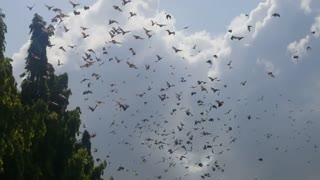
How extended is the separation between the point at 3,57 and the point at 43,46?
14.9 m

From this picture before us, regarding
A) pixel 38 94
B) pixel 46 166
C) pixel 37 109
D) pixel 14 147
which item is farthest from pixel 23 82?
pixel 14 147

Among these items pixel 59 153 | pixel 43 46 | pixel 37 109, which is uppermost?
pixel 43 46

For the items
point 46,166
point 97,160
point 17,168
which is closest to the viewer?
point 17,168

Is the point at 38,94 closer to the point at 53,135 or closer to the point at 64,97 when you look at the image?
the point at 64,97

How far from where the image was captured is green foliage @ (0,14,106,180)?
20.0 m

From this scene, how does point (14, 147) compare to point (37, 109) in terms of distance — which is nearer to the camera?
point (14, 147)

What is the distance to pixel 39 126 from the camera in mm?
22531

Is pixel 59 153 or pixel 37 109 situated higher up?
pixel 59 153

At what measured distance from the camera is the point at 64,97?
116 feet

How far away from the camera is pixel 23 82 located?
33812 millimetres

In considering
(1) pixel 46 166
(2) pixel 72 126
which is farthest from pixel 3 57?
(2) pixel 72 126

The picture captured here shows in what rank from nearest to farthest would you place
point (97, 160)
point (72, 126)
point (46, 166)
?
point (46, 166)
point (72, 126)
point (97, 160)

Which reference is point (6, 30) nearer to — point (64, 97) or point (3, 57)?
point (3, 57)

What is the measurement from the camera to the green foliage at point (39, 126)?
65.7ft
